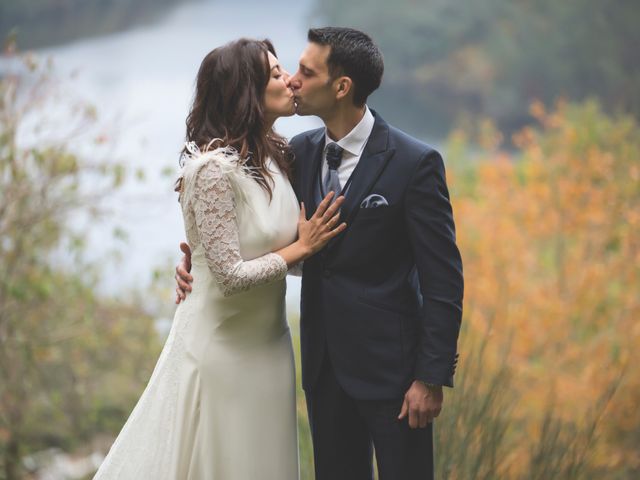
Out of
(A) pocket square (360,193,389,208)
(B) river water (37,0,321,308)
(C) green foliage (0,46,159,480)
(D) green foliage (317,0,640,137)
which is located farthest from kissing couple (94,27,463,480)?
(D) green foliage (317,0,640,137)

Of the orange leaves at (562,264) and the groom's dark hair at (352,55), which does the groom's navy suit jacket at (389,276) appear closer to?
the groom's dark hair at (352,55)

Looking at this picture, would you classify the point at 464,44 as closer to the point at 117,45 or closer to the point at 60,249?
the point at 117,45

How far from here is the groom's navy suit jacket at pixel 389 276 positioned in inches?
76.7

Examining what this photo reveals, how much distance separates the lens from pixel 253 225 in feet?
6.55

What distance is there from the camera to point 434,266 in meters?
1.94

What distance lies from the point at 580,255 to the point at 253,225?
7.01 metres

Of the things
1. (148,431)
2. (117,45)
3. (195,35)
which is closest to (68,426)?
(148,431)

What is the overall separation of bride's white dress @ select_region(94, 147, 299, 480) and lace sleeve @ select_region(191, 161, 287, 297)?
5 cm

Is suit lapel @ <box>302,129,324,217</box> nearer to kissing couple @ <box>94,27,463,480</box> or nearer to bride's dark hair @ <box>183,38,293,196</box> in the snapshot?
kissing couple @ <box>94,27,463,480</box>

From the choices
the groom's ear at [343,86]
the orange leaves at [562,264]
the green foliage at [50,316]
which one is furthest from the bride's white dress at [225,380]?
the orange leaves at [562,264]

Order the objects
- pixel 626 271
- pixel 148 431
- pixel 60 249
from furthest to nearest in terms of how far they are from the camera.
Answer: pixel 626 271, pixel 60 249, pixel 148 431

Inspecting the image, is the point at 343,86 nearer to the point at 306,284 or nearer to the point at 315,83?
the point at 315,83

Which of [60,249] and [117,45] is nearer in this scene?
[60,249]

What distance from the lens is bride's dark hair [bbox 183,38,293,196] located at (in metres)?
1.98
